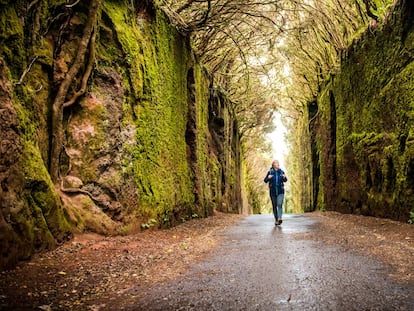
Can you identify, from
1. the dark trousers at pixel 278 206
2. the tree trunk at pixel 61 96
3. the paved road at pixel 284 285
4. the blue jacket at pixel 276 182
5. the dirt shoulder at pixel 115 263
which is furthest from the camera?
the blue jacket at pixel 276 182

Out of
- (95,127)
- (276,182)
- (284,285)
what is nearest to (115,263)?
(284,285)

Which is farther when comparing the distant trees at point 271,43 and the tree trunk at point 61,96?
the distant trees at point 271,43

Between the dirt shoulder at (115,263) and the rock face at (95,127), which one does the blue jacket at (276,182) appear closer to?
the rock face at (95,127)

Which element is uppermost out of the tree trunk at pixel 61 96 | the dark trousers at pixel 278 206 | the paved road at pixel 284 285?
the tree trunk at pixel 61 96

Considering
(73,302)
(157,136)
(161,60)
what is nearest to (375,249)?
(73,302)

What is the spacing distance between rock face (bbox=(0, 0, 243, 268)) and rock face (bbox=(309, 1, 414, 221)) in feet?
16.2

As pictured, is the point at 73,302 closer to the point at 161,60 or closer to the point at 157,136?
the point at 157,136

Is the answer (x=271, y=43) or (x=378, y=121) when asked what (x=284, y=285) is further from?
(x=271, y=43)

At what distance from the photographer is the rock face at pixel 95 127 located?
4.47m

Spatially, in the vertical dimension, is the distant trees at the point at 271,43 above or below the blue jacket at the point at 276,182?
above

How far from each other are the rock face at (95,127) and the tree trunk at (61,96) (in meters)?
0.10

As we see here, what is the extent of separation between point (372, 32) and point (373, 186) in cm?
387

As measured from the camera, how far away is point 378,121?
9695 mm

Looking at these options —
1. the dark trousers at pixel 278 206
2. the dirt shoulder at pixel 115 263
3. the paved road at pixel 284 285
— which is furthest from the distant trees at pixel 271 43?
the paved road at pixel 284 285
